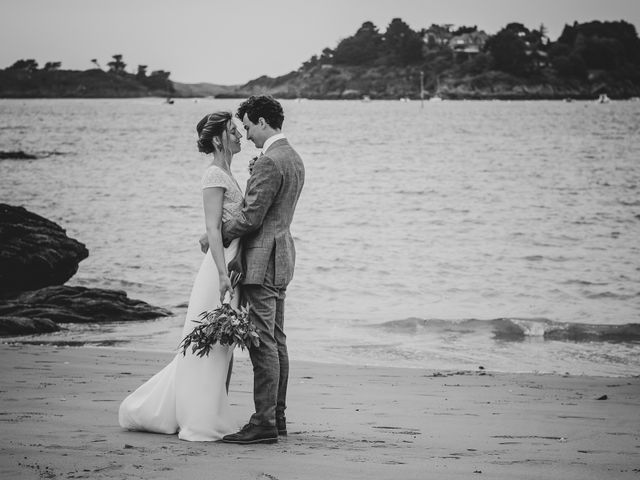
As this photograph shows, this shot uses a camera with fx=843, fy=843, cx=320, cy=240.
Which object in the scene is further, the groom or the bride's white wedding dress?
the bride's white wedding dress

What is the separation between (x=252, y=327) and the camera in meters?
4.93

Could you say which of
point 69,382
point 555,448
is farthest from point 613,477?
point 69,382

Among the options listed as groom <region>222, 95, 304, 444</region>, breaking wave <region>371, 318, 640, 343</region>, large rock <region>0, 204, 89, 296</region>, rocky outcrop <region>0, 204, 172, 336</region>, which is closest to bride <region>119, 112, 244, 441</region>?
groom <region>222, 95, 304, 444</region>

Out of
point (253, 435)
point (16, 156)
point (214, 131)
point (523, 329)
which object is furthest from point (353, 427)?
point (16, 156)

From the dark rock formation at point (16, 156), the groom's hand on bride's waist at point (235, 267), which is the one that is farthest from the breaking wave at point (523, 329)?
the dark rock formation at point (16, 156)

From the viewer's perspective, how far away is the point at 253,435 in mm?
4938

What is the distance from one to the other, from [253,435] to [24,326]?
6529 millimetres

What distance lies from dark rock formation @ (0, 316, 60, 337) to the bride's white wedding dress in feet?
19.3

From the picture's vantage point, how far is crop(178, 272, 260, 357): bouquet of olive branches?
4.84 metres

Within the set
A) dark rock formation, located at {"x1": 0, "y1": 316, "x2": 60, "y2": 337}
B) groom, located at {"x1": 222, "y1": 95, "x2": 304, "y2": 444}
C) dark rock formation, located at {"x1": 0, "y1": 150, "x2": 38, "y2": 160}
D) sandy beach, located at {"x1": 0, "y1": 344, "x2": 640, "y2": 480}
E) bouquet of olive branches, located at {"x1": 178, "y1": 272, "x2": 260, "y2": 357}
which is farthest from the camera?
dark rock formation, located at {"x1": 0, "y1": 150, "x2": 38, "y2": 160}

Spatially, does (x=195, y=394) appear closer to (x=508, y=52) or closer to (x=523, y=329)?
(x=523, y=329)

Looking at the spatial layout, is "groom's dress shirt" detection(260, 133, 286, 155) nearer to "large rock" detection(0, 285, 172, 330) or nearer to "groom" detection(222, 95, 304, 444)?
"groom" detection(222, 95, 304, 444)

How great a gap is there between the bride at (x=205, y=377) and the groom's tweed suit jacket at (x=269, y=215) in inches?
5.3

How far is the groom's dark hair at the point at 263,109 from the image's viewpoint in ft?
16.6
